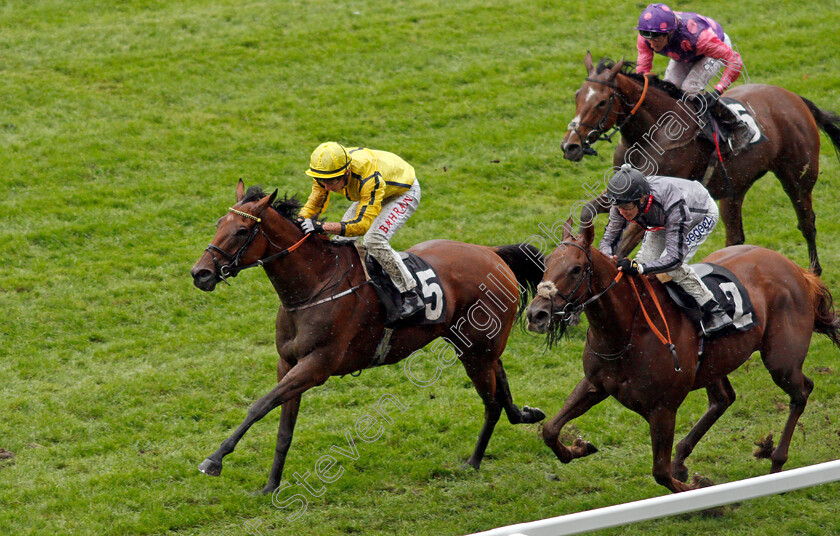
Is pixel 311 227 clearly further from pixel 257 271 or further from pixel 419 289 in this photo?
pixel 257 271

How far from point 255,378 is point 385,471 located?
1.86 m

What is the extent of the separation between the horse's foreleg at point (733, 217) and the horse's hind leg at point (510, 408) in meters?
3.06

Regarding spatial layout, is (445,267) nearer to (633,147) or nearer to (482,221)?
(633,147)

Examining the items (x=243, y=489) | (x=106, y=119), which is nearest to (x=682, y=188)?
(x=243, y=489)

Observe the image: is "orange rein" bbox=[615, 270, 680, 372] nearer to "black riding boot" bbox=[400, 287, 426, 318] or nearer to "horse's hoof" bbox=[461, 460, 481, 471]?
"black riding boot" bbox=[400, 287, 426, 318]

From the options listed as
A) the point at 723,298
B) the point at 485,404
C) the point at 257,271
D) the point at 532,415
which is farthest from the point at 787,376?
the point at 257,271

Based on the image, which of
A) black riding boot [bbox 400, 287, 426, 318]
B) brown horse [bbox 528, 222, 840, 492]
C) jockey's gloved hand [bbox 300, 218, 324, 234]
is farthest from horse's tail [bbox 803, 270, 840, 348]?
jockey's gloved hand [bbox 300, 218, 324, 234]

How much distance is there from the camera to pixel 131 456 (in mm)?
7180

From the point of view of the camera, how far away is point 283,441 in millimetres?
6672

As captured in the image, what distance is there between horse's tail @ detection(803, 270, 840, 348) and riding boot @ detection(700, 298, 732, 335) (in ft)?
3.39

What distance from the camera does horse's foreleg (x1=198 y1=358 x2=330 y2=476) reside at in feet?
19.4

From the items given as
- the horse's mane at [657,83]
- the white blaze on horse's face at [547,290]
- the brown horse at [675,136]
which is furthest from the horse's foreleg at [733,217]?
A: the white blaze on horse's face at [547,290]

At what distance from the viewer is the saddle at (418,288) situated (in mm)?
6574

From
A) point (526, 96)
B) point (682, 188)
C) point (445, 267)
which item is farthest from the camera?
point (526, 96)
